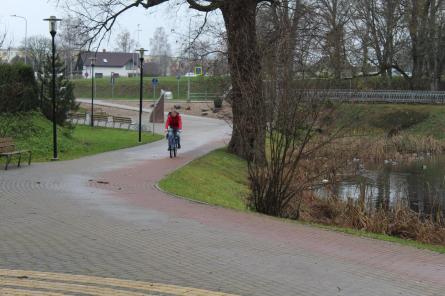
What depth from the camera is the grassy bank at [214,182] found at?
14.8m

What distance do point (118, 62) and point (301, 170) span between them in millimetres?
117193

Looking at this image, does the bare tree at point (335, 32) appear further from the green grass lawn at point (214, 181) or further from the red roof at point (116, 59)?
the red roof at point (116, 59)

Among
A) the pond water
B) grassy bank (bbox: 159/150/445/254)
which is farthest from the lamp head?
the pond water

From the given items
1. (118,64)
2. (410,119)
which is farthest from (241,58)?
(118,64)

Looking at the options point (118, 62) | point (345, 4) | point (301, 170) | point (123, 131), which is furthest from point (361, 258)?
point (118, 62)

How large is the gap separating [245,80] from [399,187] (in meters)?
9.17

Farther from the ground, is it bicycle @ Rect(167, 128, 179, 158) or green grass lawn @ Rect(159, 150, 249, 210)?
bicycle @ Rect(167, 128, 179, 158)

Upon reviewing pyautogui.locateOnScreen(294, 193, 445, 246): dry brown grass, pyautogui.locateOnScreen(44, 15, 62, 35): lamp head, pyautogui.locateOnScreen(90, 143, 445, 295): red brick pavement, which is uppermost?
pyautogui.locateOnScreen(44, 15, 62, 35): lamp head

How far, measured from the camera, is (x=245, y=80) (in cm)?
1617

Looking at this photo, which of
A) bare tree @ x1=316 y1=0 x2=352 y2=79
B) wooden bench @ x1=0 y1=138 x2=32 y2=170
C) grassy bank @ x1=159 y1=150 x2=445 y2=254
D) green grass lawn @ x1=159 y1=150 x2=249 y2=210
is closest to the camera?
grassy bank @ x1=159 y1=150 x2=445 y2=254

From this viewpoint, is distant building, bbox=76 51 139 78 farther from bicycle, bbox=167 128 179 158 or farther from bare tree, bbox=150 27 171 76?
bicycle, bbox=167 128 179 158

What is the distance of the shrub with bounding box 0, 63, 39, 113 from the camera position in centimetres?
2383

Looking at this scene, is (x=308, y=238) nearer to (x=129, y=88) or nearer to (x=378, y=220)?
(x=378, y=220)

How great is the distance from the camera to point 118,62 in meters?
128
